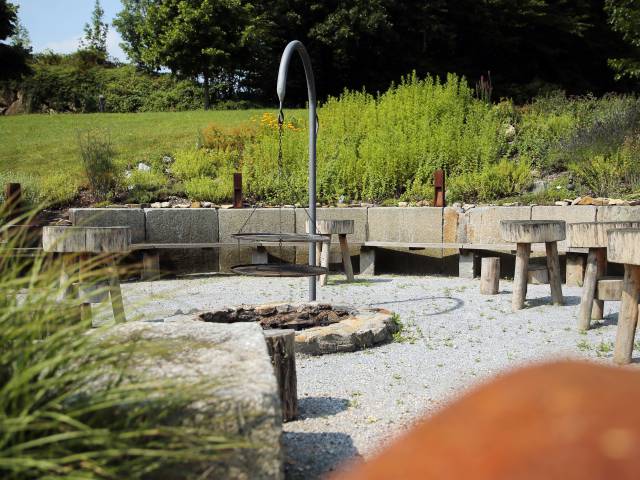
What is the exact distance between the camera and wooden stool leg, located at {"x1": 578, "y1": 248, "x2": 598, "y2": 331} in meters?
5.12

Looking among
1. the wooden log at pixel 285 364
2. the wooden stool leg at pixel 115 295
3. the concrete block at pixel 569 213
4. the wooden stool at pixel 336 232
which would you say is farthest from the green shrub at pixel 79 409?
the concrete block at pixel 569 213

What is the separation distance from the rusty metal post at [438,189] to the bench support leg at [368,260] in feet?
3.47

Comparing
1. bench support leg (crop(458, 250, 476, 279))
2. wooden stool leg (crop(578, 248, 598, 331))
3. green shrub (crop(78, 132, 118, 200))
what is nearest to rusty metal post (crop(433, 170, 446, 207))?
bench support leg (crop(458, 250, 476, 279))

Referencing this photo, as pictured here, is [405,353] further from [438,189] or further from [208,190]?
[208,190]

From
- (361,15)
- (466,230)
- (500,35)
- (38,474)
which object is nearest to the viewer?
(38,474)

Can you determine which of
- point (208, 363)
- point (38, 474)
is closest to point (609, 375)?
point (38, 474)

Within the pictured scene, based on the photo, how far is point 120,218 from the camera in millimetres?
8992

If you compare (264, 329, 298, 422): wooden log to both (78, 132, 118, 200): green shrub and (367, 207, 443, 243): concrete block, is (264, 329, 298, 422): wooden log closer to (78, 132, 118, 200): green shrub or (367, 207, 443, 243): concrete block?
(367, 207, 443, 243): concrete block

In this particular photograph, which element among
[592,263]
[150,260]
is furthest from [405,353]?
[150,260]

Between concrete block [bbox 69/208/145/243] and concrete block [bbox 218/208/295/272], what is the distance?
1.05 m

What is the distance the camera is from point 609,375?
69cm

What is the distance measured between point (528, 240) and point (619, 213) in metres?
2.58

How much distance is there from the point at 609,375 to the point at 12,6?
26606mm

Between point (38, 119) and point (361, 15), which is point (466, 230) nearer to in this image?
point (38, 119)
